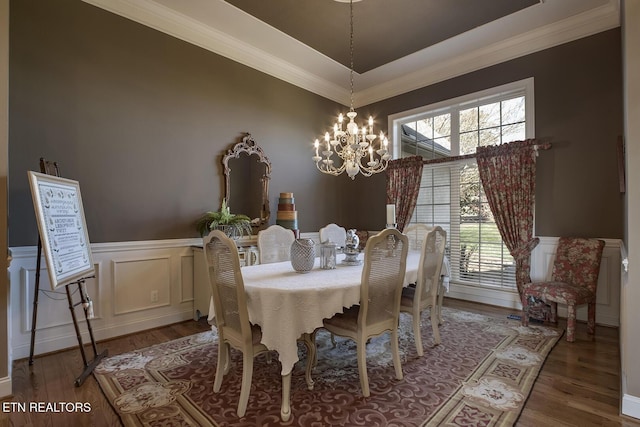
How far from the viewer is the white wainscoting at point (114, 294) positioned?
257 cm

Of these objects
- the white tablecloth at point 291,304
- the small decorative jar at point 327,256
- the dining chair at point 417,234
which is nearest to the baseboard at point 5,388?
the white tablecloth at point 291,304

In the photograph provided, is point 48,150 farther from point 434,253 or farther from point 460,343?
point 460,343

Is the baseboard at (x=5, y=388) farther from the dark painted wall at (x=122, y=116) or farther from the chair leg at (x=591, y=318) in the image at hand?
the chair leg at (x=591, y=318)

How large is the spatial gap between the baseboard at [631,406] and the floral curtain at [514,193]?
6.37ft

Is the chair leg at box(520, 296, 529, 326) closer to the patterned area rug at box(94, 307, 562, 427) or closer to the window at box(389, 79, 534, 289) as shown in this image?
the patterned area rug at box(94, 307, 562, 427)

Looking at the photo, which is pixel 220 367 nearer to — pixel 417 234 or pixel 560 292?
pixel 417 234

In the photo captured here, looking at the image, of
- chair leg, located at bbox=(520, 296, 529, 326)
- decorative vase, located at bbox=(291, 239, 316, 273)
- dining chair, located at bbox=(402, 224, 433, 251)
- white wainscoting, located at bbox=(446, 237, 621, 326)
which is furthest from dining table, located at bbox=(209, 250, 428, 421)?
white wainscoting, located at bbox=(446, 237, 621, 326)

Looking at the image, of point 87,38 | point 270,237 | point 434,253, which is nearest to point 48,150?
point 87,38

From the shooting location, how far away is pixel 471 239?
4.30 metres

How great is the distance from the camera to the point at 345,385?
7.12 feet

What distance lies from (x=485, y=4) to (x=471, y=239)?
8.99ft

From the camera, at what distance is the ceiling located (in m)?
3.24

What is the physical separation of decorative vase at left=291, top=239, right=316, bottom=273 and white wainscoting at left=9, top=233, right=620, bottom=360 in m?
1.76

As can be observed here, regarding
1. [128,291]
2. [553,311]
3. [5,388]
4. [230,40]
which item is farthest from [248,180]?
[553,311]
